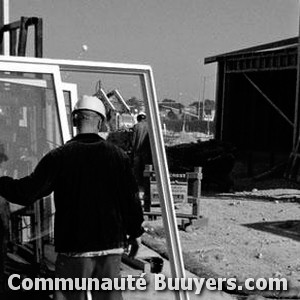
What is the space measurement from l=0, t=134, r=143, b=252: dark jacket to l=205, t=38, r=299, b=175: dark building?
1757 centimetres

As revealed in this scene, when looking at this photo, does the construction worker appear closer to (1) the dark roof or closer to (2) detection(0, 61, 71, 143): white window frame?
(2) detection(0, 61, 71, 143): white window frame

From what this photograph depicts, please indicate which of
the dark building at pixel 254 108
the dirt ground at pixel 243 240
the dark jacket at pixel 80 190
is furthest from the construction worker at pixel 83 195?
the dark building at pixel 254 108

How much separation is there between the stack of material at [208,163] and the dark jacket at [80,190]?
418 inches

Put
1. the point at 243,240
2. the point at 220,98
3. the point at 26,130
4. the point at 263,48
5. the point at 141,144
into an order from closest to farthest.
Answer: the point at 26,130, the point at 243,240, the point at 141,144, the point at 263,48, the point at 220,98

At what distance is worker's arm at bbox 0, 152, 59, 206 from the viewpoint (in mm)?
3023

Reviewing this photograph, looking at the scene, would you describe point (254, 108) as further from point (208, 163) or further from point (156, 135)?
point (156, 135)

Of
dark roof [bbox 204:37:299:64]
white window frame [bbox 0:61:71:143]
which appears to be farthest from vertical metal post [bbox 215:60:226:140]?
white window frame [bbox 0:61:71:143]

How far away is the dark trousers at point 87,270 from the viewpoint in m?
3.09

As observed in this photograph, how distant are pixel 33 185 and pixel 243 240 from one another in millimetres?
5738

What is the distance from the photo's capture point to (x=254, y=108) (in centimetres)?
2166

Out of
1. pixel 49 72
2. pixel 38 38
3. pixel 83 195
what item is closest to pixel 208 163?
pixel 38 38

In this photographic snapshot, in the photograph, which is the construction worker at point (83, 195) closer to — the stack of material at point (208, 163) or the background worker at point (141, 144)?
the background worker at point (141, 144)

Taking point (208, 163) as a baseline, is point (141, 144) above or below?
above

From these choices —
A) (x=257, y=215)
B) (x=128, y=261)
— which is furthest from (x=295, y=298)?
(x=257, y=215)
